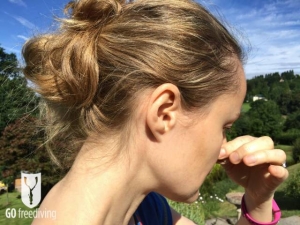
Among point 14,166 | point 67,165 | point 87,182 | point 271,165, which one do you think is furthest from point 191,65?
point 14,166

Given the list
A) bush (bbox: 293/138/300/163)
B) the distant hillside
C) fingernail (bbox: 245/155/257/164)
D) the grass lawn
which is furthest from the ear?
the distant hillside

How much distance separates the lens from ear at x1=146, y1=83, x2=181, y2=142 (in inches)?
47.1

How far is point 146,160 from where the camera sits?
1299mm

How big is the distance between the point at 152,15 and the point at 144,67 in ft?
0.68

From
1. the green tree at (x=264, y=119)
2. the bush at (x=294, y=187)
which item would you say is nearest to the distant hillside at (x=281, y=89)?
the green tree at (x=264, y=119)

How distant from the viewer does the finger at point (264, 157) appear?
5.04 feet

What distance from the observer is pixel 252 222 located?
1.75m

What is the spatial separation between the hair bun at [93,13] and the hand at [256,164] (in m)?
0.80

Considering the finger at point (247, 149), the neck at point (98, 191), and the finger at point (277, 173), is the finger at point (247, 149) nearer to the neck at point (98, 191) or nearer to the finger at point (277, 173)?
the finger at point (277, 173)

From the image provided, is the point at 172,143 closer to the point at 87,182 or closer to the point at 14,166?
the point at 87,182

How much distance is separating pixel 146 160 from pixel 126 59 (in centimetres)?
39

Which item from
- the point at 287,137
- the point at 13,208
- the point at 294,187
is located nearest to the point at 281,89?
the point at 287,137

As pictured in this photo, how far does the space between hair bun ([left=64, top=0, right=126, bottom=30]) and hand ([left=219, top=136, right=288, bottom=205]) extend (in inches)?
31.4

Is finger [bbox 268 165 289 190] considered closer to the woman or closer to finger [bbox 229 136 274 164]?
finger [bbox 229 136 274 164]
